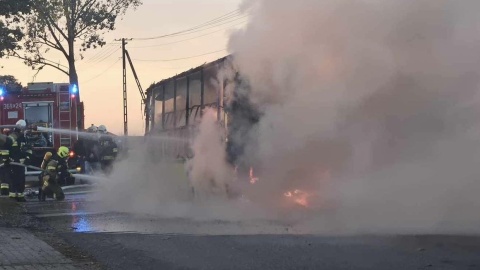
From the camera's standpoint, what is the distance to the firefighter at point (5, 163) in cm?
1389

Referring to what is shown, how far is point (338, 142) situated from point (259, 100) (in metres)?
1.59

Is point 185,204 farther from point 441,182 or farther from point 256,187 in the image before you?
point 441,182

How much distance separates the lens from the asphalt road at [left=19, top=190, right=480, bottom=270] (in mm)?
6703

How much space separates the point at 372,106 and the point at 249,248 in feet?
10.3

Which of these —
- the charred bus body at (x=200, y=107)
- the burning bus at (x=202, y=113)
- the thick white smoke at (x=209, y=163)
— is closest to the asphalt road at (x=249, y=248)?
the burning bus at (x=202, y=113)

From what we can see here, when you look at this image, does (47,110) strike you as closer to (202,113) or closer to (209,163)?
(202,113)

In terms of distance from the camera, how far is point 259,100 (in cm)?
1065

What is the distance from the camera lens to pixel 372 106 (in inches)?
373

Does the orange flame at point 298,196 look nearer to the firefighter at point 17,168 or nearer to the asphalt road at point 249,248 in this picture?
the asphalt road at point 249,248

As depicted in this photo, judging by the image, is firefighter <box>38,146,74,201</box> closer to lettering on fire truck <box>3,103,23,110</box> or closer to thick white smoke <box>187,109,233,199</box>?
thick white smoke <box>187,109,233,199</box>

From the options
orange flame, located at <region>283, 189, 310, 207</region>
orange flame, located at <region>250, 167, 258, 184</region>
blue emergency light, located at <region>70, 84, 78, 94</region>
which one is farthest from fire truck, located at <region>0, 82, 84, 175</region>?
orange flame, located at <region>283, 189, 310, 207</region>

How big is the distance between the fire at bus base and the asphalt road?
1.01m

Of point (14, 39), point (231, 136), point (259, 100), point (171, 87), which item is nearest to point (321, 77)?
A: point (259, 100)

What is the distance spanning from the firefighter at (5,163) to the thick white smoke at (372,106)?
6.12m
